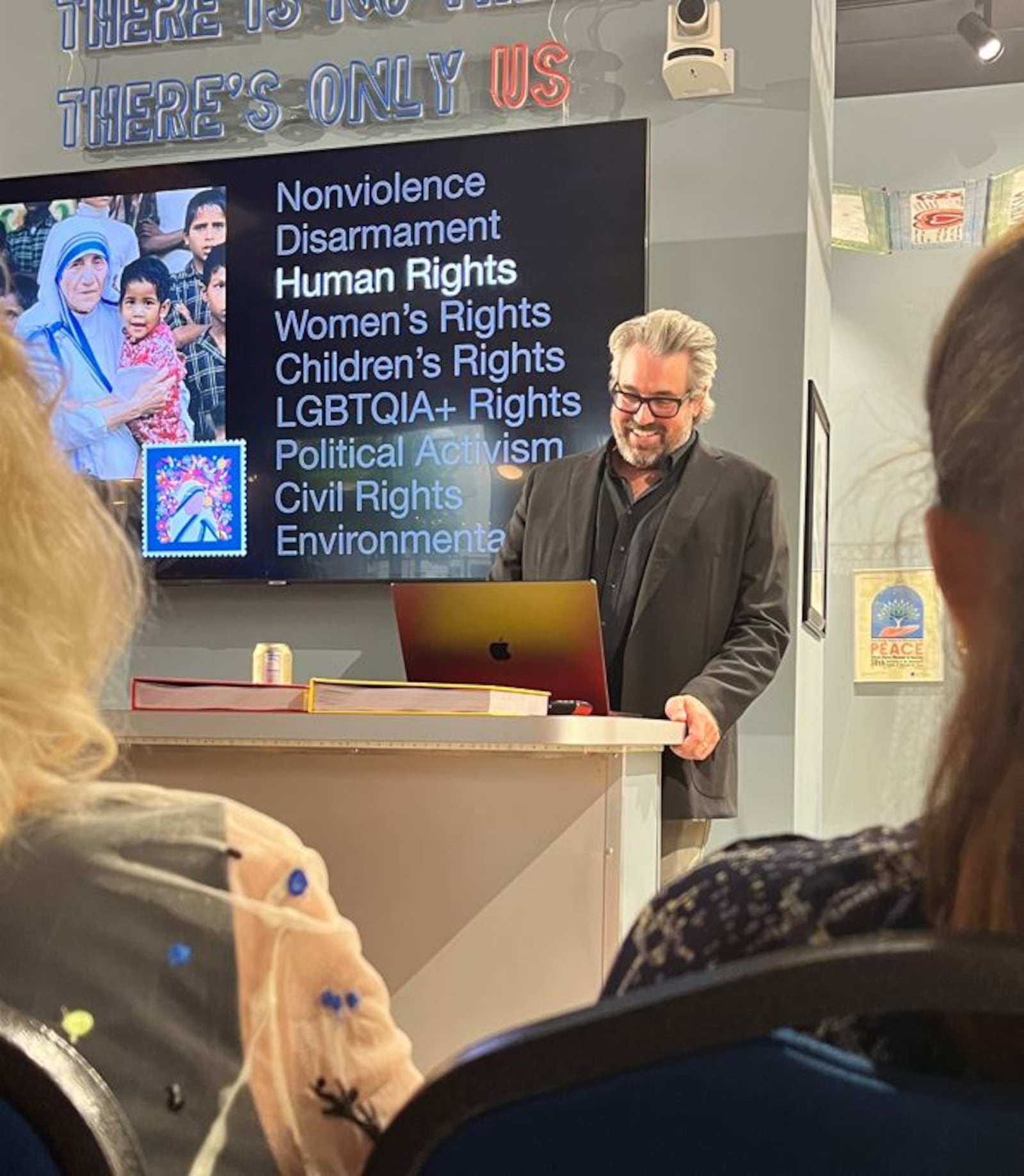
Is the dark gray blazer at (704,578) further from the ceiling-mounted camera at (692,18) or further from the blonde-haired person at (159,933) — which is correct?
the blonde-haired person at (159,933)

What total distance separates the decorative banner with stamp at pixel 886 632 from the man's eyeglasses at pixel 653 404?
223 cm

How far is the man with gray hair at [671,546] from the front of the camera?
3127mm

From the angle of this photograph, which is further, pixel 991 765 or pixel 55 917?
pixel 55 917

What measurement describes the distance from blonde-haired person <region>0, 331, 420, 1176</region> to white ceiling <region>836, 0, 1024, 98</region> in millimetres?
5247

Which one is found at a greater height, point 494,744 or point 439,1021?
point 494,744

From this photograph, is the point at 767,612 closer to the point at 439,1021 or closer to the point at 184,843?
the point at 439,1021

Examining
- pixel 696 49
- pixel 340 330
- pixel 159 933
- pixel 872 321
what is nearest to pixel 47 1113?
pixel 159 933

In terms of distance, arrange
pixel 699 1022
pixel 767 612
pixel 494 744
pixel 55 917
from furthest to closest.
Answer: pixel 767 612 → pixel 494 744 → pixel 55 917 → pixel 699 1022

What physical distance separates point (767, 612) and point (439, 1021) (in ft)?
4.90

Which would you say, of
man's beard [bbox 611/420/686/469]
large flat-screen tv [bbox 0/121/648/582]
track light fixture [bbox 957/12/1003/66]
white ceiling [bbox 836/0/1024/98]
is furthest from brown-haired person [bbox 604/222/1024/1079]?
white ceiling [bbox 836/0/1024/98]

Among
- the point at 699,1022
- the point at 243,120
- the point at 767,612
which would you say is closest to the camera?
the point at 699,1022

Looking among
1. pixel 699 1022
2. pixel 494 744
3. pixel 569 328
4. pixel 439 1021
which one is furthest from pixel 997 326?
pixel 569 328

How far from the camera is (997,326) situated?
0.52 m

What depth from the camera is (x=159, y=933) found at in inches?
24.2
